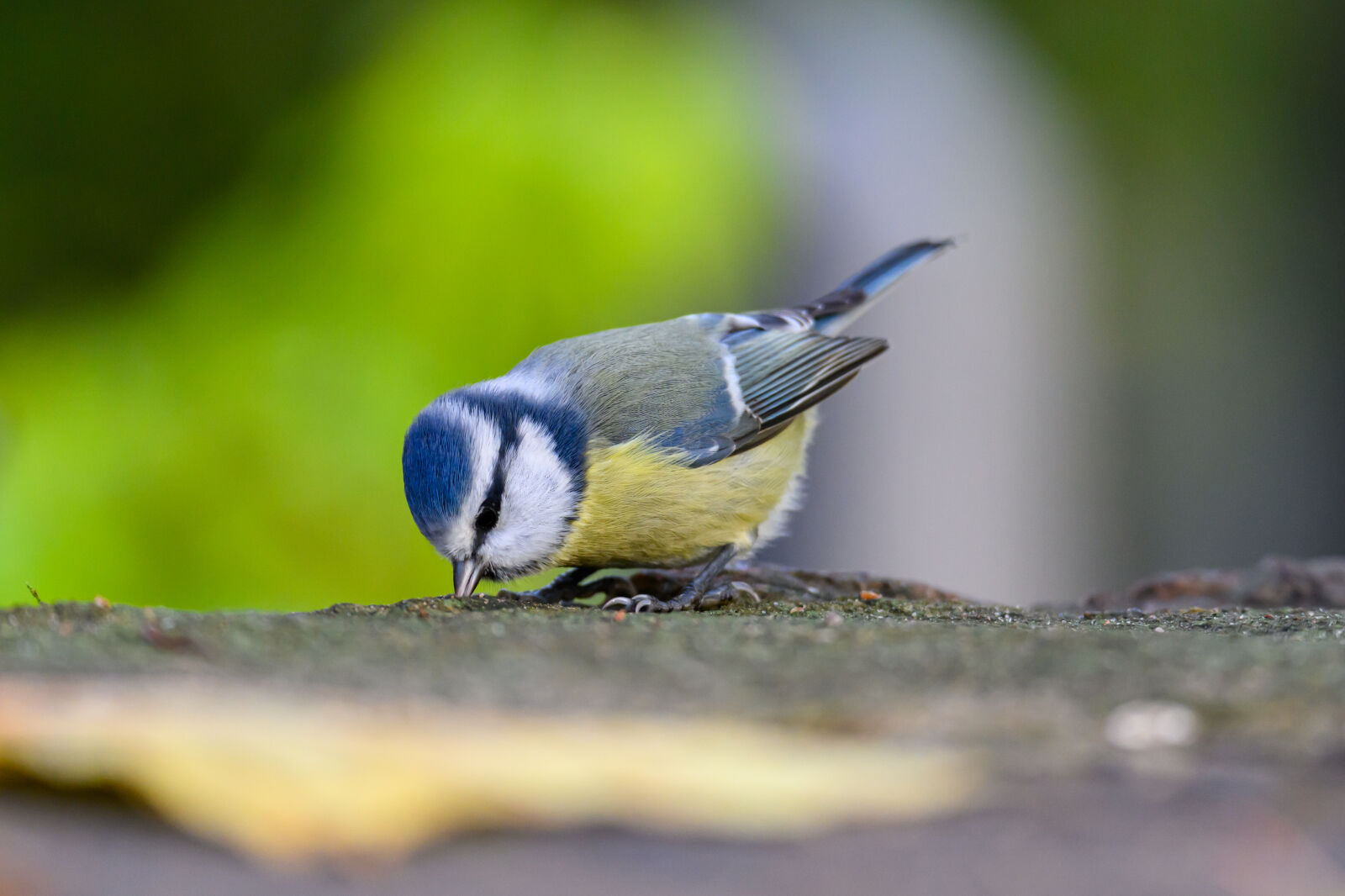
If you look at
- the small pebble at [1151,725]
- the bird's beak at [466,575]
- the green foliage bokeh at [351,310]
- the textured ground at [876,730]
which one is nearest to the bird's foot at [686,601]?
the bird's beak at [466,575]

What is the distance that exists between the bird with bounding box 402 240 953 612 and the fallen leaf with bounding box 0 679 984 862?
1044 millimetres

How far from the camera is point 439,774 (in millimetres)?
762

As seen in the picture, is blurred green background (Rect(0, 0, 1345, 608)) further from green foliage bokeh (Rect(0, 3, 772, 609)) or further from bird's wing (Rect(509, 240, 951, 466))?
bird's wing (Rect(509, 240, 951, 466))

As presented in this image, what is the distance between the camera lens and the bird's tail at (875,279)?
271 cm

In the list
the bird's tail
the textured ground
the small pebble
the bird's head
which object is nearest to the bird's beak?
the bird's head

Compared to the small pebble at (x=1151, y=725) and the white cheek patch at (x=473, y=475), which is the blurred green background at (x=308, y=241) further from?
the small pebble at (x=1151, y=725)

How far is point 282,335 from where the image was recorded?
307 centimetres

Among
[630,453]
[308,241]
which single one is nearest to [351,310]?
[308,241]

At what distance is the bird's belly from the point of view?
1996 mm

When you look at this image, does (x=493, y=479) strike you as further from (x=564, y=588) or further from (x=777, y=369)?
(x=777, y=369)

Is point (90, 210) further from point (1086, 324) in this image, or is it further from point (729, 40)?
point (1086, 324)

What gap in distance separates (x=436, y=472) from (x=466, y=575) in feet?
0.59

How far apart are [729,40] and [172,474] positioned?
190cm

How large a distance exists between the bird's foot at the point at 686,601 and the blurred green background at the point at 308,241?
1.30 m
